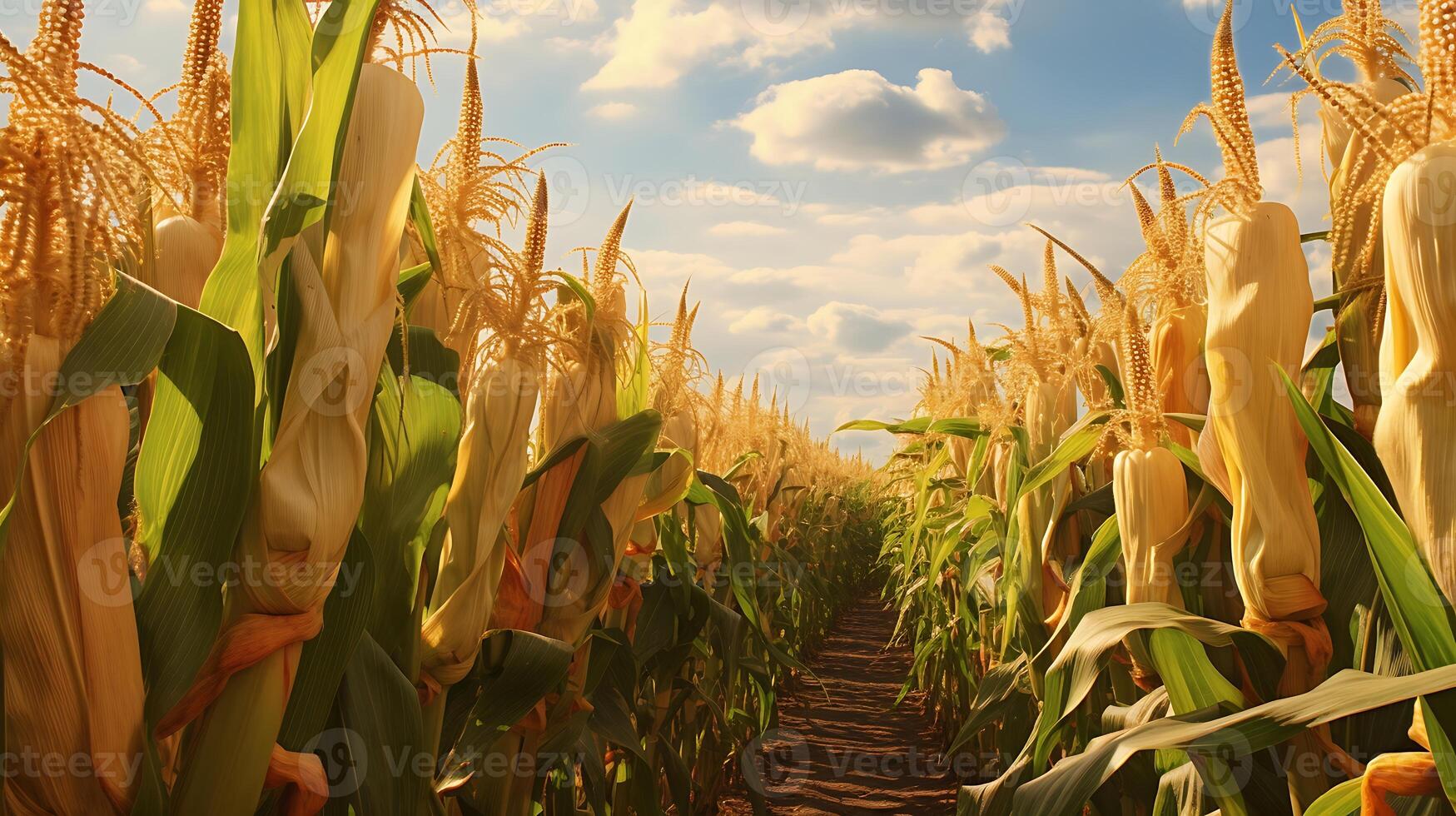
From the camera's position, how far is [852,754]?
7082mm

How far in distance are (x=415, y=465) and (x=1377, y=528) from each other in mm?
1452

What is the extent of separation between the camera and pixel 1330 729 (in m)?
1.41

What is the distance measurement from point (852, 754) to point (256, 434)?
6.86 meters

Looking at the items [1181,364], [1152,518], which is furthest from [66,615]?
[1181,364]

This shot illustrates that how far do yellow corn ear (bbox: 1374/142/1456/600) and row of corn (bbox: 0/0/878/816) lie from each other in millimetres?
1284

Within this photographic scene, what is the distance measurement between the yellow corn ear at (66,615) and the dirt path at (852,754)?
9.14ft

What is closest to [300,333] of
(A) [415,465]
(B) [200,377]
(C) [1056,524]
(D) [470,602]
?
(B) [200,377]

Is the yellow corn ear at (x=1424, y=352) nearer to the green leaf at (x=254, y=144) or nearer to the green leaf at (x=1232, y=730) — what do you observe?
the green leaf at (x=1232, y=730)

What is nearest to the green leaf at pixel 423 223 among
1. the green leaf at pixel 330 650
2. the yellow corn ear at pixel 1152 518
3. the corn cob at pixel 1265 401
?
the green leaf at pixel 330 650

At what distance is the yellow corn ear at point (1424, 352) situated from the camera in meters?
0.95

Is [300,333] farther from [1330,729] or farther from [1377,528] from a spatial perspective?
[1330,729]

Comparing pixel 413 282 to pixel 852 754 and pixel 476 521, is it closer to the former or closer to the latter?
pixel 476 521

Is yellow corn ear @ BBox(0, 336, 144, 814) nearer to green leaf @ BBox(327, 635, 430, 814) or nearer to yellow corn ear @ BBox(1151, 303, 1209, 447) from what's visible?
green leaf @ BBox(327, 635, 430, 814)

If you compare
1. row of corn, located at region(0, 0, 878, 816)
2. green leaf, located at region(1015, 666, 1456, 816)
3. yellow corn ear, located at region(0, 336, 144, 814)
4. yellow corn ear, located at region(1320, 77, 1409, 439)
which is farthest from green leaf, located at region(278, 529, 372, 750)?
yellow corn ear, located at region(1320, 77, 1409, 439)
